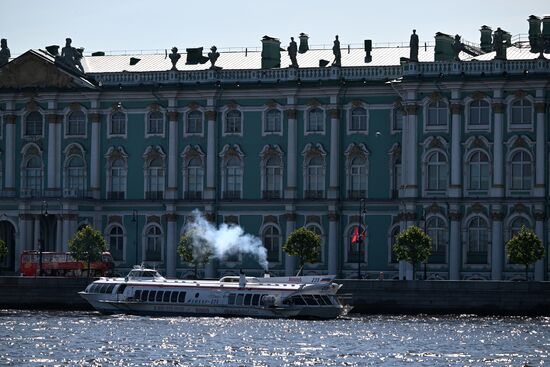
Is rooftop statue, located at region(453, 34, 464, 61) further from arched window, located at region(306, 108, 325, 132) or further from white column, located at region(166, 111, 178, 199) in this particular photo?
white column, located at region(166, 111, 178, 199)

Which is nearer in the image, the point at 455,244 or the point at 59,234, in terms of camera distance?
the point at 455,244

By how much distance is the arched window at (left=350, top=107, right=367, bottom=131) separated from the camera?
431ft

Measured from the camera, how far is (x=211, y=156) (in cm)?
13400

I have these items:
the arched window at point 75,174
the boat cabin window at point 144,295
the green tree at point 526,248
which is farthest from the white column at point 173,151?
the green tree at point 526,248

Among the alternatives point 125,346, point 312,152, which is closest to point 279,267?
point 312,152

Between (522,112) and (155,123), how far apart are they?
79.1ft

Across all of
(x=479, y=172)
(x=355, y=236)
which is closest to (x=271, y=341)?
(x=355, y=236)

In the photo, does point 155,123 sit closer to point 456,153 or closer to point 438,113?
point 438,113

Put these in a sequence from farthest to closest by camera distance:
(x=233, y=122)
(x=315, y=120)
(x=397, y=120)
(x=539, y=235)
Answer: (x=233, y=122), (x=315, y=120), (x=397, y=120), (x=539, y=235)

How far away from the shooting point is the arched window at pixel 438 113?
421 feet

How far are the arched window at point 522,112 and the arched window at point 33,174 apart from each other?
3121 cm

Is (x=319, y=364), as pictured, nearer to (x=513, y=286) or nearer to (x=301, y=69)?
(x=513, y=286)

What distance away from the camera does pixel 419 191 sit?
12838cm

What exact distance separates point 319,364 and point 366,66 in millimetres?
50068
